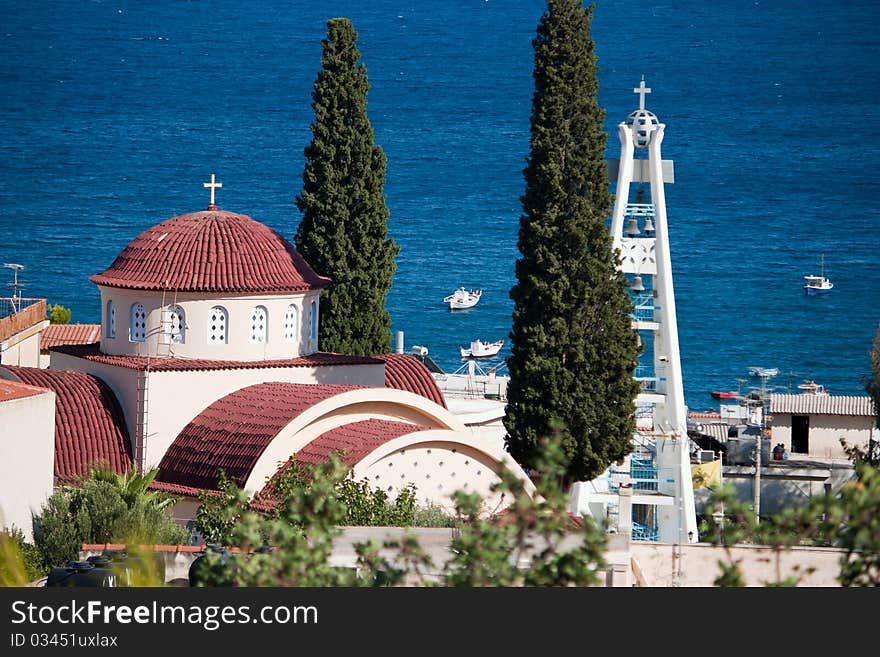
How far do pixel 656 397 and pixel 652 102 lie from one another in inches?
5283

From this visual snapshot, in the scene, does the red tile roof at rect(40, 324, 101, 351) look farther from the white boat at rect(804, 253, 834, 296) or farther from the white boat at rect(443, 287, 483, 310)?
the white boat at rect(804, 253, 834, 296)

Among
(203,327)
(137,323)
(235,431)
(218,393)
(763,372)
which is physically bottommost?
(235,431)

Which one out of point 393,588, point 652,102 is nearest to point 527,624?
point 393,588

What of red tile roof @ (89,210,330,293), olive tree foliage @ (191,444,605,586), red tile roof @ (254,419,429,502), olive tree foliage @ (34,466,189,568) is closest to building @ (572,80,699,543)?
red tile roof @ (254,419,429,502)

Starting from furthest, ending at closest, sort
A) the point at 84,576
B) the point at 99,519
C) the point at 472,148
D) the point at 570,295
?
the point at 472,148 < the point at 570,295 < the point at 99,519 < the point at 84,576

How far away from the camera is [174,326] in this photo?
103 ft

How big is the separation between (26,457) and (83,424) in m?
3.70

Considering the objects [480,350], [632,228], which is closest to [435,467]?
[632,228]

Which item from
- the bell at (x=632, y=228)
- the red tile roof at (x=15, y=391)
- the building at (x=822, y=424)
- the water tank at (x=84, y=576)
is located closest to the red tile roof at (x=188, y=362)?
the red tile roof at (x=15, y=391)

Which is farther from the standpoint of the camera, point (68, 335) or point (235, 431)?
point (68, 335)

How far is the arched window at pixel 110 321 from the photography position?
3219 cm

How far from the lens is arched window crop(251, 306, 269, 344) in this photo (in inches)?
1248

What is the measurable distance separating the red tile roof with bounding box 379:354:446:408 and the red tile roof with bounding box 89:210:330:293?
10.8 ft

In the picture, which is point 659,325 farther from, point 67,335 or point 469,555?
point 67,335
